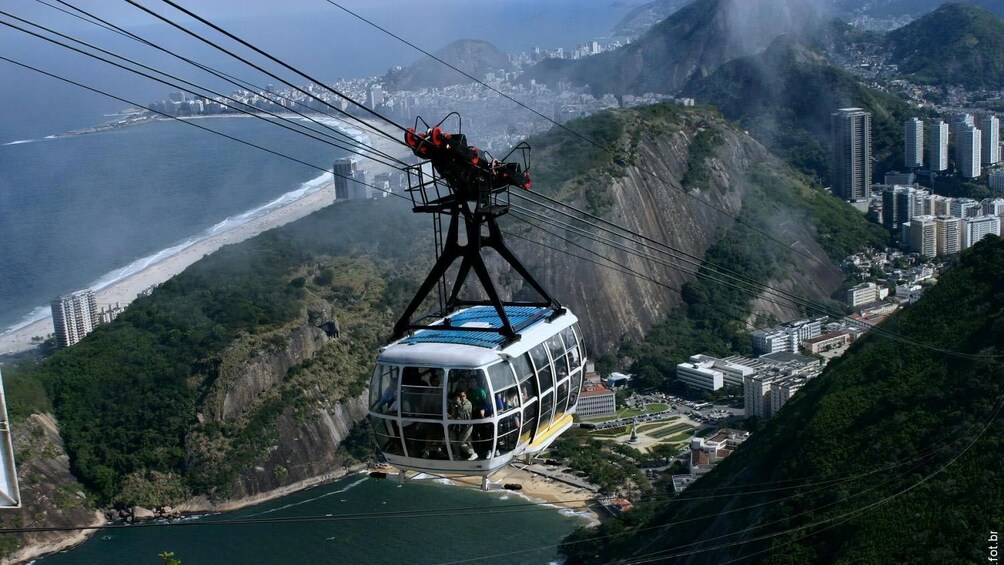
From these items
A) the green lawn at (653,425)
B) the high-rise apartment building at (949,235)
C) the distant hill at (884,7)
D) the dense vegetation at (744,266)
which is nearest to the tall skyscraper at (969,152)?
the high-rise apartment building at (949,235)

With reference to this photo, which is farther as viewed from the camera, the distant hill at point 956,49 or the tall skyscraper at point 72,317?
the distant hill at point 956,49

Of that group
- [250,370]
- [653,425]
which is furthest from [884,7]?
[250,370]

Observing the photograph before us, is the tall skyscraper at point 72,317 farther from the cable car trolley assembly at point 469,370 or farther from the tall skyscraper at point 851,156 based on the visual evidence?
the tall skyscraper at point 851,156

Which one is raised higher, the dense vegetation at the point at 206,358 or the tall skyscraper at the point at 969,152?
the tall skyscraper at the point at 969,152

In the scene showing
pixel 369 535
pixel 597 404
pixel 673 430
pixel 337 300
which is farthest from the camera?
pixel 337 300

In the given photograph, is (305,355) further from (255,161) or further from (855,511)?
(255,161)

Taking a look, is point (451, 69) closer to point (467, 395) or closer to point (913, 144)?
point (913, 144)
